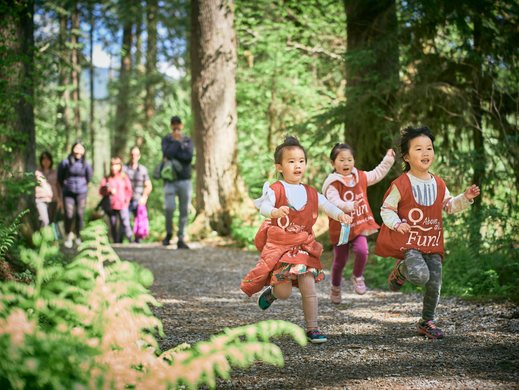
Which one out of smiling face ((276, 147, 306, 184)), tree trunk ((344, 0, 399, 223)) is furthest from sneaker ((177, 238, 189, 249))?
smiling face ((276, 147, 306, 184))

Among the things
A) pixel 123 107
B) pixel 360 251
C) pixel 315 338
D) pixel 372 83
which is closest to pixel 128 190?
pixel 372 83

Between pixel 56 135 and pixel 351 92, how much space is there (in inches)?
629

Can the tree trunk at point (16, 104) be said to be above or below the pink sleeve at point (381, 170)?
above

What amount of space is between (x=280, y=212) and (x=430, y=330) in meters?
1.58

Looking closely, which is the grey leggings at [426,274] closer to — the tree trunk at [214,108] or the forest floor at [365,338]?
the forest floor at [365,338]

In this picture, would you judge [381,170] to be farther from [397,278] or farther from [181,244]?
[181,244]

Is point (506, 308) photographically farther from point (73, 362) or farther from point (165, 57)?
point (165, 57)

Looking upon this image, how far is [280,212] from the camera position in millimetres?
3520

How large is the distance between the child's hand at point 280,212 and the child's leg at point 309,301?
58cm

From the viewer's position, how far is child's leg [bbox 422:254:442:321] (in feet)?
12.0

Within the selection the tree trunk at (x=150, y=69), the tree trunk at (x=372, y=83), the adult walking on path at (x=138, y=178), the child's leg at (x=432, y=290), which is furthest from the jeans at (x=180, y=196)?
the tree trunk at (x=150, y=69)

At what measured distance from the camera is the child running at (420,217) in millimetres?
3699

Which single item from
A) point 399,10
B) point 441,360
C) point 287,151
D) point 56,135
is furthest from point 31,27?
point 56,135

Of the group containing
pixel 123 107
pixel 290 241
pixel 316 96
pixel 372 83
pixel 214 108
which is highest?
pixel 123 107
